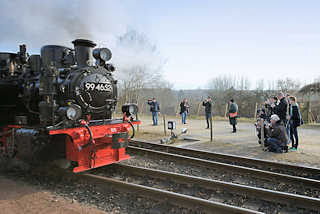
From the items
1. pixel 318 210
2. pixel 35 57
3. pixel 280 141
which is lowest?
pixel 318 210

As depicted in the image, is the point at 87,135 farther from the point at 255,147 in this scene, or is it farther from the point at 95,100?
the point at 255,147

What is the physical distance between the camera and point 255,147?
789cm

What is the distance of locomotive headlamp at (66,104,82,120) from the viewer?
4.25 m

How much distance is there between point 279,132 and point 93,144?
17.8ft

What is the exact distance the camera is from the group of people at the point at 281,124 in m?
6.97

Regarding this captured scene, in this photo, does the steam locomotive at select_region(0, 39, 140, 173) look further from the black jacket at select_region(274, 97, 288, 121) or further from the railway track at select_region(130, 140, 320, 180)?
the black jacket at select_region(274, 97, 288, 121)

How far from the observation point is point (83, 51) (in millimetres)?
5230

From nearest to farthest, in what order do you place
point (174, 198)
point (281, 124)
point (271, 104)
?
1. point (174, 198)
2. point (281, 124)
3. point (271, 104)

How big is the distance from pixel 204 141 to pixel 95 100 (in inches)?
207

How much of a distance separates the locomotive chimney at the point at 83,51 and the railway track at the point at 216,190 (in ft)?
8.20

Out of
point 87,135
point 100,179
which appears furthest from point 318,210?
point 87,135

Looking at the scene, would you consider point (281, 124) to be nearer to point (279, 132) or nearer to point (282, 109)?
point (279, 132)

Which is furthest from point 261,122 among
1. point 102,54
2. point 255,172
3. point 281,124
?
point 102,54

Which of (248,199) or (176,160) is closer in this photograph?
(248,199)
